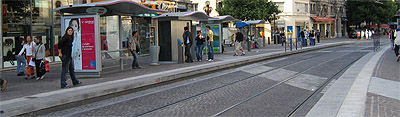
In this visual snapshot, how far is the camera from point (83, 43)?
13719 millimetres

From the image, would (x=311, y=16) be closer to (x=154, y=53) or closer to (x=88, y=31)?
(x=154, y=53)

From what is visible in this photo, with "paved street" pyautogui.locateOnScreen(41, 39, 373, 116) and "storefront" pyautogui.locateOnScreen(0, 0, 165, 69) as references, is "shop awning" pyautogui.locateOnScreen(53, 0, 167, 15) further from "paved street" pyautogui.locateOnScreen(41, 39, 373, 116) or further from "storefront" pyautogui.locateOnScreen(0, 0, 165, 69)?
"paved street" pyautogui.locateOnScreen(41, 39, 373, 116)

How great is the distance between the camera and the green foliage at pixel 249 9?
156 feet

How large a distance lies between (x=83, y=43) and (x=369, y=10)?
229ft

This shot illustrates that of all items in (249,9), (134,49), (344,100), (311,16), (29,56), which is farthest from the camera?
(311,16)

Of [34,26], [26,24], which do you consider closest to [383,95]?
[26,24]

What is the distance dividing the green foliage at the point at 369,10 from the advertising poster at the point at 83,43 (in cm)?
6846

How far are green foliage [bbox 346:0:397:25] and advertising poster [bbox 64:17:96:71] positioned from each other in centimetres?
6846

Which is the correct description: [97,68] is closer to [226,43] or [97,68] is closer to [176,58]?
[176,58]

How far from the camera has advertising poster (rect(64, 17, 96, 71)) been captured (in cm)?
1351

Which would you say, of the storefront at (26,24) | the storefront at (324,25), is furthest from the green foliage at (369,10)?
the storefront at (26,24)

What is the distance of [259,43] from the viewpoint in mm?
37938

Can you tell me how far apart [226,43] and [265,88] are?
81.1 feet

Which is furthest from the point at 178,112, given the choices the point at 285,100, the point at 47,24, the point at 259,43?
the point at 259,43
